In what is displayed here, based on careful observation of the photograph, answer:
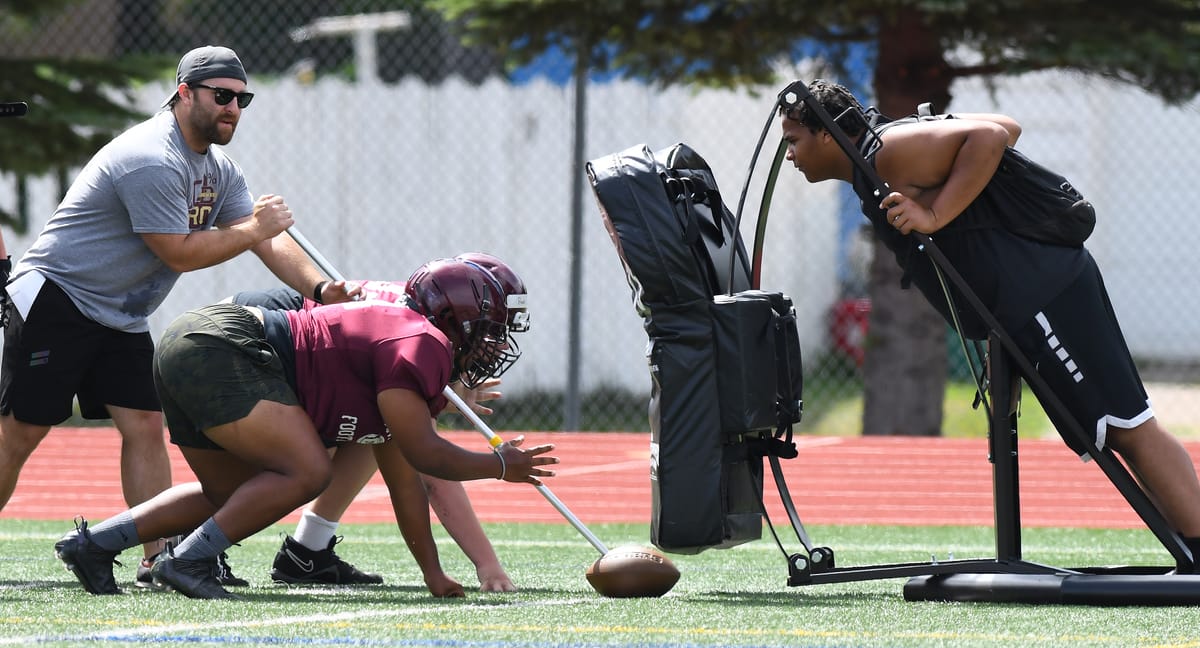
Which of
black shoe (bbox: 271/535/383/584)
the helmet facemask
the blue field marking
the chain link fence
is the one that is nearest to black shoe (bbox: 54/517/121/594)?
black shoe (bbox: 271/535/383/584)

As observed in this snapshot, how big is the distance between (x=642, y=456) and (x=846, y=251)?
4.45 meters

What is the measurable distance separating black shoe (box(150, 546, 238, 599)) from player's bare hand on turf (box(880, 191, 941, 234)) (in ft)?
6.72

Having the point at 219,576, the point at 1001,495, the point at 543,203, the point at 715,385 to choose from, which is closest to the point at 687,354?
the point at 715,385

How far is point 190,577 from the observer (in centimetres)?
457

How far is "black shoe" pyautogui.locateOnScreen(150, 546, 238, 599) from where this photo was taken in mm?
4562

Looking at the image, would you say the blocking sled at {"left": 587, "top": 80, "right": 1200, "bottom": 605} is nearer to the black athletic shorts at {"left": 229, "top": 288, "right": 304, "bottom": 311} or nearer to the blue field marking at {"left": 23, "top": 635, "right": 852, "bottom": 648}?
the blue field marking at {"left": 23, "top": 635, "right": 852, "bottom": 648}

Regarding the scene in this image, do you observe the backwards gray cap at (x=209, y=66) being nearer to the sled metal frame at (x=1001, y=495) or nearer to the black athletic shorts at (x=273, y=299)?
the black athletic shorts at (x=273, y=299)

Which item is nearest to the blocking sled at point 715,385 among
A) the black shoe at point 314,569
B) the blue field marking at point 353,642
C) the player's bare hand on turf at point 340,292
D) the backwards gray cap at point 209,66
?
the player's bare hand on turf at point 340,292

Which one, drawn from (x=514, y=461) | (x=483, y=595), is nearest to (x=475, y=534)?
(x=483, y=595)

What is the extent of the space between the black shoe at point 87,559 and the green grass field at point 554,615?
0.06 metres

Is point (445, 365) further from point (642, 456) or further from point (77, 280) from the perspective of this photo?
point (642, 456)

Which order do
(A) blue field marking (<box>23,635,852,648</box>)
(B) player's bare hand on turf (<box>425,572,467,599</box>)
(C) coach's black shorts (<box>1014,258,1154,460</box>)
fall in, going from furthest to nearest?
1. (B) player's bare hand on turf (<box>425,572,467,599</box>)
2. (C) coach's black shorts (<box>1014,258,1154,460</box>)
3. (A) blue field marking (<box>23,635,852,648</box>)

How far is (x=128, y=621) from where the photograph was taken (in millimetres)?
4062

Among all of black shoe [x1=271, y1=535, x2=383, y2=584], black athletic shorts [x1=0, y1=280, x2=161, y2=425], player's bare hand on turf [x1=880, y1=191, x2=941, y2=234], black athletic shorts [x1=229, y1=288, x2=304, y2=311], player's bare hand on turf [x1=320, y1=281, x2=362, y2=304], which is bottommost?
black shoe [x1=271, y1=535, x2=383, y2=584]
